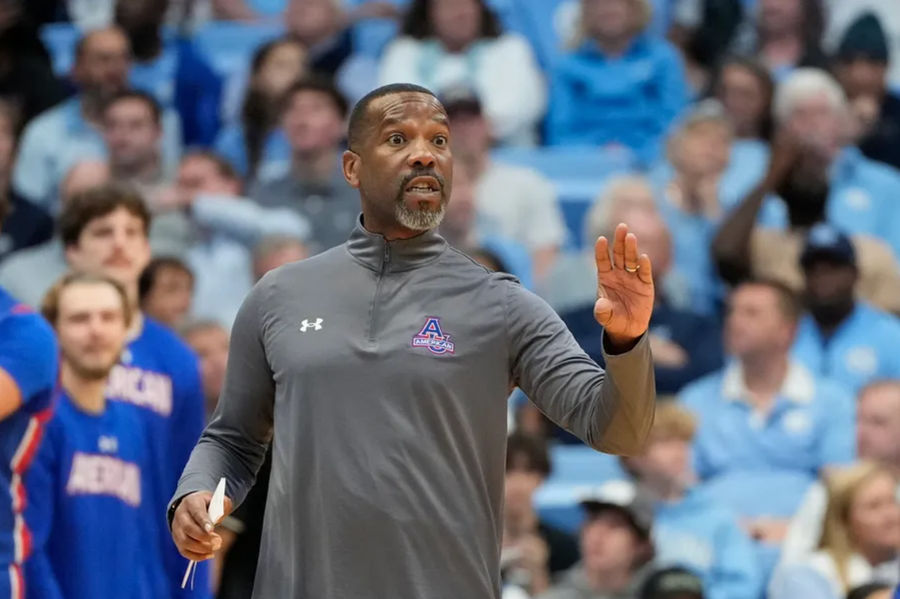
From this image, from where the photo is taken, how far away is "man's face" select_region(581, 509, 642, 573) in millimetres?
7605

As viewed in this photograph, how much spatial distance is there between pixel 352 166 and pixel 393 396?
0.56 meters

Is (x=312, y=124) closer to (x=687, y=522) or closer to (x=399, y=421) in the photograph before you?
(x=687, y=522)

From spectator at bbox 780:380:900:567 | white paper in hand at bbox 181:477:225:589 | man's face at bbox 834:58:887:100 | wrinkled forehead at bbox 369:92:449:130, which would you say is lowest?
spectator at bbox 780:380:900:567

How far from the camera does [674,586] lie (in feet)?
24.0

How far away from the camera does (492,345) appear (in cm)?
395

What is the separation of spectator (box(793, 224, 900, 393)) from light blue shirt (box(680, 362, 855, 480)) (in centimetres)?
44

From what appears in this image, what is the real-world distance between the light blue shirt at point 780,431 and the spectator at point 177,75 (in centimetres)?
442

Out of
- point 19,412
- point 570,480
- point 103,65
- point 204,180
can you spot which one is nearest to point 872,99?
point 570,480

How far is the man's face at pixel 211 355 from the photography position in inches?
314

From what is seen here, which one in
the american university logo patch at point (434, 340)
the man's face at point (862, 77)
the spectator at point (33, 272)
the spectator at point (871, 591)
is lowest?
the spectator at point (871, 591)

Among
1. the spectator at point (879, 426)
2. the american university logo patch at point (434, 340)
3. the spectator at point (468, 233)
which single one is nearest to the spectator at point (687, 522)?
the spectator at point (879, 426)

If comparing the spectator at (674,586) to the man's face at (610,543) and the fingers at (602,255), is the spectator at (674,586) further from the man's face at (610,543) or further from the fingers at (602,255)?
the fingers at (602,255)

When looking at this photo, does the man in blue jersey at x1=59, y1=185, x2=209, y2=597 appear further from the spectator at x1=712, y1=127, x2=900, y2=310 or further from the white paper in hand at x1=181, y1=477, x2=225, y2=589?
the spectator at x1=712, y1=127, x2=900, y2=310

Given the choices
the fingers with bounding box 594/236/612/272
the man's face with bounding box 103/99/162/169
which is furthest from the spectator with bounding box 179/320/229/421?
the fingers with bounding box 594/236/612/272
